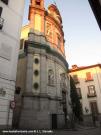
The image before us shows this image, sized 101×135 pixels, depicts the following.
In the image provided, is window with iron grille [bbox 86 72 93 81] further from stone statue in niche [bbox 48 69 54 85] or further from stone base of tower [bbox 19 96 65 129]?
stone base of tower [bbox 19 96 65 129]

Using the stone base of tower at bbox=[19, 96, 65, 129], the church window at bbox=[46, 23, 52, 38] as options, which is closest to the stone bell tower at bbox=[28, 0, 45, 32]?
the church window at bbox=[46, 23, 52, 38]

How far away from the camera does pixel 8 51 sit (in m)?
15.0

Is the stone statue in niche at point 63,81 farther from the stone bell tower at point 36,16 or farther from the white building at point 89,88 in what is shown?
the white building at point 89,88

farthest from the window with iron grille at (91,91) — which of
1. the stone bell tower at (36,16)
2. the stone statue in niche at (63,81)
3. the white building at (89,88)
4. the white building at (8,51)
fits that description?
the white building at (8,51)

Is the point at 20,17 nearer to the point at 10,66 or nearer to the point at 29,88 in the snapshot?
the point at 10,66

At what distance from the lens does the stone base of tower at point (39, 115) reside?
685 inches

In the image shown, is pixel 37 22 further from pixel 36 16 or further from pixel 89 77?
pixel 89 77

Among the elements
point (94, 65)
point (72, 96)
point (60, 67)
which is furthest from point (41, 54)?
point (94, 65)

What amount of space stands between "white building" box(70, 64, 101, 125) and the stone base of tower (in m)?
15.3

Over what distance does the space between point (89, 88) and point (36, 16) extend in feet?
64.6

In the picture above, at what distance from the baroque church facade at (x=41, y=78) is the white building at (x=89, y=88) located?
38.2 ft

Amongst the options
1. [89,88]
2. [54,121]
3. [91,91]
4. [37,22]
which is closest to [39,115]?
[54,121]

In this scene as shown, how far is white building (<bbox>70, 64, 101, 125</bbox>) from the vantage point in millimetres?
33969

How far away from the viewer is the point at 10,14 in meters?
16.7
